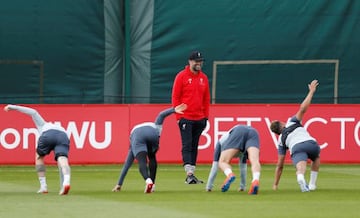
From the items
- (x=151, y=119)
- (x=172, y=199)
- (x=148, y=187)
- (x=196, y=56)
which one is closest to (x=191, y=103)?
(x=196, y=56)

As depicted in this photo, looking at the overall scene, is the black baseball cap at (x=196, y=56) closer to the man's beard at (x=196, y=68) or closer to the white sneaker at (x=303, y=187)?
the man's beard at (x=196, y=68)

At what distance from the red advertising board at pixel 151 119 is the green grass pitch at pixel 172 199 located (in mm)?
2885

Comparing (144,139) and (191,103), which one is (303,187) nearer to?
(144,139)

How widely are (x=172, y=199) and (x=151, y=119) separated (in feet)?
33.0

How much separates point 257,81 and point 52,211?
16.8 metres

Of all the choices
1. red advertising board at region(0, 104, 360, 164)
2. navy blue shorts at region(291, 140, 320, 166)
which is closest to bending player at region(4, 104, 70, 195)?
navy blue shorts at region(291, 140, 320, 166)

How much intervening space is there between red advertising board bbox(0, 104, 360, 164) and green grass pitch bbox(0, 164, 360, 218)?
289 cm

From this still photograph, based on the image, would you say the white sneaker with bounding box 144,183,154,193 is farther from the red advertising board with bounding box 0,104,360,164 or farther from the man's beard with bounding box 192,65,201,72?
the red advertising board with bounding box 0,104,360,164

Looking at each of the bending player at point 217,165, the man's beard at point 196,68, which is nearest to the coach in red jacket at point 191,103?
the man's beard at point 196,68

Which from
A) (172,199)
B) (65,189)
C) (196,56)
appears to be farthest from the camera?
(196,56)

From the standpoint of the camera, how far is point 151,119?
88.6 feet

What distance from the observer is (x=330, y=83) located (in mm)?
31078

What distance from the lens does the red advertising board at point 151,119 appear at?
26391 millimetres

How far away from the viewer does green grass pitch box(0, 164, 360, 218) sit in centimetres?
1472
